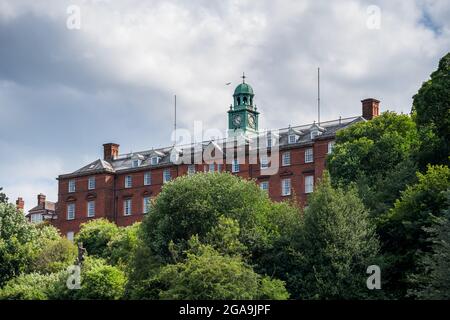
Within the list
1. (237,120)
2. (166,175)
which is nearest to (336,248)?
(166,175)

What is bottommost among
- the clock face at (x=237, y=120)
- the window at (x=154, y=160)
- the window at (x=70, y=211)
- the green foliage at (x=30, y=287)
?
the green foliage at (x=30, y=287)

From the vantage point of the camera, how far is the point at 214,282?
52.3 m

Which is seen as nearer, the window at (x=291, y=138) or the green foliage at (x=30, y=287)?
the green foliage at (x=30, y=287)

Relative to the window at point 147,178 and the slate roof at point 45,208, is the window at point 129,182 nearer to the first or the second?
the window at point 147,178

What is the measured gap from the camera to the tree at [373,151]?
7333 centimetres

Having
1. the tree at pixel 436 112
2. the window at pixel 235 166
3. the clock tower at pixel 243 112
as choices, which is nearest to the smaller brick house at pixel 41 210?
the clock tower at pixel 243 112

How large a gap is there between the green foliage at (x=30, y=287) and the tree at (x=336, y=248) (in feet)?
60.0

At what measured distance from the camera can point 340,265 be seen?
5406 cm

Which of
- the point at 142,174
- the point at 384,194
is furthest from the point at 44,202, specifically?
the point at 384,194

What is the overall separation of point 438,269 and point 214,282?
1214 centimetres

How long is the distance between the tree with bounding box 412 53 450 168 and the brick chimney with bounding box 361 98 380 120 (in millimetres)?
31372

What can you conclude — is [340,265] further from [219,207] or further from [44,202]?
[44,202]
